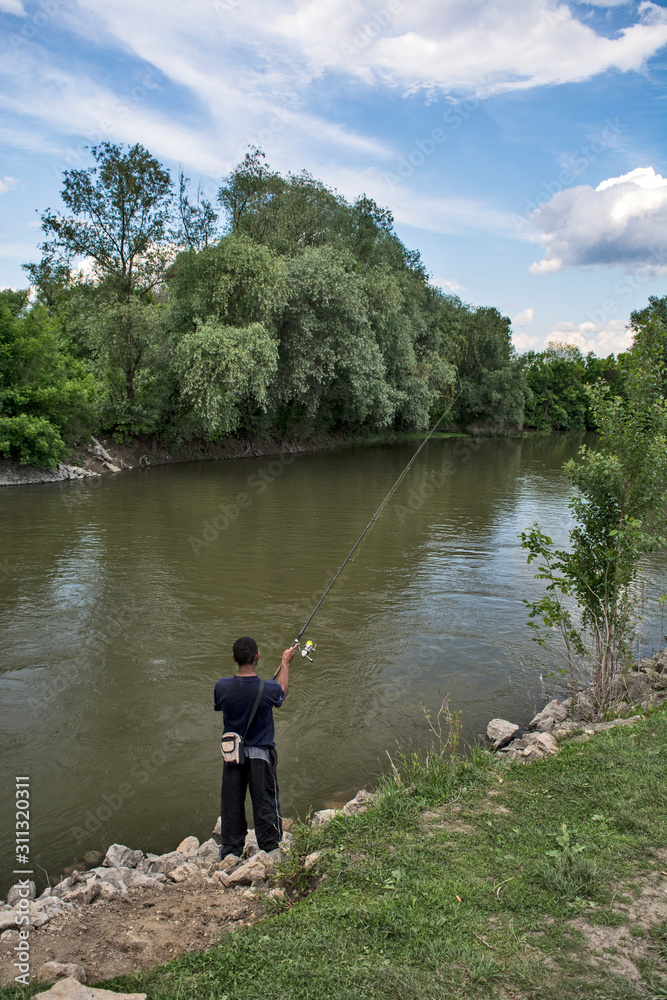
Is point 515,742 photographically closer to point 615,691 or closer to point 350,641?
point 615,691

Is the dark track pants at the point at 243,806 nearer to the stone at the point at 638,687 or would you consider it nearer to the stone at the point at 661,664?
the stone at the point at 638,687

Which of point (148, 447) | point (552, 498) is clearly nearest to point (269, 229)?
point (148, 447)

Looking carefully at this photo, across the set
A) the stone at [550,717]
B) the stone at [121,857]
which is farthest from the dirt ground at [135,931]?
the stone at [550,717]

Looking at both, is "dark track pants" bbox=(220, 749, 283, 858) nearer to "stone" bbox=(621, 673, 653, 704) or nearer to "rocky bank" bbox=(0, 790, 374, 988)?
"rocky bank" bbox=(0, 790, 374, 988)

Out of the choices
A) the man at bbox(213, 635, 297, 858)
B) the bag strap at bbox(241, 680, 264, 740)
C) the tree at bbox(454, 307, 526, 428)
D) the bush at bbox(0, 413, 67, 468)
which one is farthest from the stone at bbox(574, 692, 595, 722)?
the tree at bbox(454, 307, 526, 428)

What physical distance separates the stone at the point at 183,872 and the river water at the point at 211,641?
885mm

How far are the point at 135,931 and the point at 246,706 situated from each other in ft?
5.42

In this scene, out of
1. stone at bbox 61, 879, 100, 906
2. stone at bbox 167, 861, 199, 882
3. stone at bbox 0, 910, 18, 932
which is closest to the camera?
stone at bbox 0, 910, 18, 932

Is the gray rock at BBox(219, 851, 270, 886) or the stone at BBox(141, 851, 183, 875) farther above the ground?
the gray rock at BBox(219, 851, 270, 886)

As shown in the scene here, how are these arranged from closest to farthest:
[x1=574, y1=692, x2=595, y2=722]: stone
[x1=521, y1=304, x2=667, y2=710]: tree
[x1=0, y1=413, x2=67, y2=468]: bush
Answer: [x1=521, y1=304, x2=667, y2=710]: tree < [x1=574, y1=692, x2=595, y2=722]: stone < [x1=0, y1=413, x2=67, y2=468]: bush

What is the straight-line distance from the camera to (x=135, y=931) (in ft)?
13.6

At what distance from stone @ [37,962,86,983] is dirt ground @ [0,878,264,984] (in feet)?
0.18

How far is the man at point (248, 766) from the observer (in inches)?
207

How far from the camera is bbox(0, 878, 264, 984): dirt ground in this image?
150 inches
